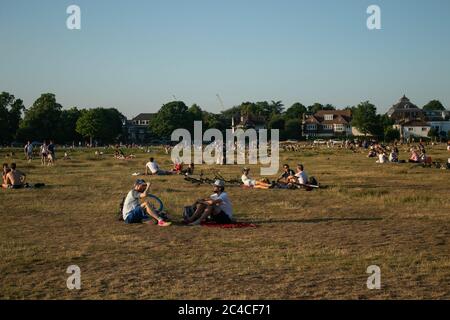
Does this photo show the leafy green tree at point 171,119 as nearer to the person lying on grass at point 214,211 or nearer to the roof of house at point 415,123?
the roof of house at point 415,123

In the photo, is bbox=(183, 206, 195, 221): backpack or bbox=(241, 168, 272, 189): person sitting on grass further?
bbox=(241, 168, 272, 189): person sitting on grass

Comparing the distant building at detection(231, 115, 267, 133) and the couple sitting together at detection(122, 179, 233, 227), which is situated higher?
the distant building at detection(231, 115, 267, 133)

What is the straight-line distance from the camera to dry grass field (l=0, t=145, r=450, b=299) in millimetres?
7465

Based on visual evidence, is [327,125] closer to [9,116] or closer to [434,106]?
[434,106]

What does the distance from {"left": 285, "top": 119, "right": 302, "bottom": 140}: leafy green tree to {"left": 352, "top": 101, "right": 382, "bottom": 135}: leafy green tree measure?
2466 centimetres

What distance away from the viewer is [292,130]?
438 feet

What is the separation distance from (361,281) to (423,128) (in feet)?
419

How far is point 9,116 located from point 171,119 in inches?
1525

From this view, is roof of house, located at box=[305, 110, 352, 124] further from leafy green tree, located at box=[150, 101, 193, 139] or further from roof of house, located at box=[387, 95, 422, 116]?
leafy green tree, located at box=[150, 101, 193, 139]

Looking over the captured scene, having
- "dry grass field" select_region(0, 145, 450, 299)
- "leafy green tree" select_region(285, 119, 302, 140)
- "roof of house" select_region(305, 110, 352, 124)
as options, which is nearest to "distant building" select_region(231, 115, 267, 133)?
"roof of house" select_region(305, 110, 352, 124)

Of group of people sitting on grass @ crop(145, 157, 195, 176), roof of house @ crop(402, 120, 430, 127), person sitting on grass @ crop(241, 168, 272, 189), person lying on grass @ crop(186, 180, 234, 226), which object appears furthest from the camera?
roof of house @ crop(402, 120, 430, 127)

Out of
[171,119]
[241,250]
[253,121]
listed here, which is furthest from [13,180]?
[253,121]

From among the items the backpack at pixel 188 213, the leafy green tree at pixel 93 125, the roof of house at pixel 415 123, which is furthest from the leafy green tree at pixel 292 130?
the backpack at pixel 188 213
